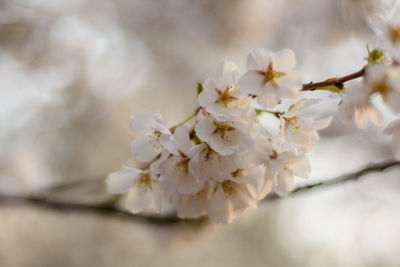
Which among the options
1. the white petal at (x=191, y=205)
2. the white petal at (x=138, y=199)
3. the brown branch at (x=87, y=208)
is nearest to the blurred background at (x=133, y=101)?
the brown branch at (x=87, y=208)

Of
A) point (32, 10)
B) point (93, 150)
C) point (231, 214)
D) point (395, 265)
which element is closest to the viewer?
point (231, 214)

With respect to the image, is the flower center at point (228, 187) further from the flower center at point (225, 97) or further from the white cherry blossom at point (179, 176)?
the flower center at point (225, 97)

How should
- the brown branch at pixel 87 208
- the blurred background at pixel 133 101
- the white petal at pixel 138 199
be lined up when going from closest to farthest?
the white petal at pixel 138 199 → the brown branch at pixel 87 208 → the blurred background at pixel 133 101

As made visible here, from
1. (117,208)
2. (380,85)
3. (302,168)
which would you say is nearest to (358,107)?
(380,85)

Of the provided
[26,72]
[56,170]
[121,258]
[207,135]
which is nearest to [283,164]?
[207,135]

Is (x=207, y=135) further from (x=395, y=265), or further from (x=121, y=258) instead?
(x=395, y=265)

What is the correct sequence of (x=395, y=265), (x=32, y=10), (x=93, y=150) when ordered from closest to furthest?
(x=32, y=10) → (x=93, y=150) → (x=395, y=265)

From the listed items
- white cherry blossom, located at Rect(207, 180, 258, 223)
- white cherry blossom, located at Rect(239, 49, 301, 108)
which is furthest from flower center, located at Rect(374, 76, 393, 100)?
white cherry blossom, located at Rect(207, 180, 258, 223)
